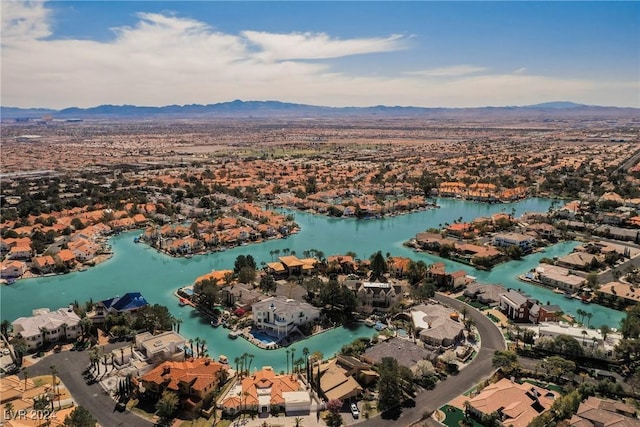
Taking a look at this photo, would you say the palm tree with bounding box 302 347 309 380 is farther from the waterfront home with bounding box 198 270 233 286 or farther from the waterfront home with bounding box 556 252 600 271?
the waterfront home with bounding box 556 252 600 271

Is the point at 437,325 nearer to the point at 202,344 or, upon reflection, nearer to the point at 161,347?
the point at 202,344

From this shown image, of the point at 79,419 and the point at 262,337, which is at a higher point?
the point at 79,419

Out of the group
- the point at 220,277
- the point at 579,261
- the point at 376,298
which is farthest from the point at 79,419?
the point at 579,261

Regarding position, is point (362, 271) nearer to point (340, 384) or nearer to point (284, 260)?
point (284, 260)

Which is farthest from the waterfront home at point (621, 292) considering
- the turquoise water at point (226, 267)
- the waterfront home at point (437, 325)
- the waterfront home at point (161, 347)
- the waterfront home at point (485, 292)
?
the waterfront home at point (161, 347)

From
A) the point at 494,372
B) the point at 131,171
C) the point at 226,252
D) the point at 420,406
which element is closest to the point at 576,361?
the point at 494,372
